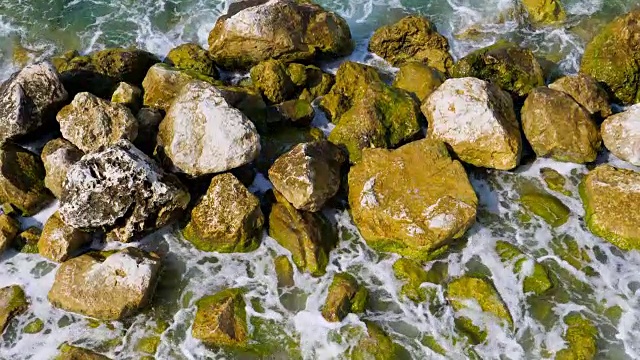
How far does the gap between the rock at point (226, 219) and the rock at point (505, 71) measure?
551 centimetres

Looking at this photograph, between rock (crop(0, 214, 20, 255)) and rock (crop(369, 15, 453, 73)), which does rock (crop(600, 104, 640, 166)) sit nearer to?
rock (crop(369, 15, 453, 73))

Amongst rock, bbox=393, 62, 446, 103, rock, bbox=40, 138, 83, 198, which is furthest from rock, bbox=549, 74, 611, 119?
rock, bbox=40, 138, 83, 198

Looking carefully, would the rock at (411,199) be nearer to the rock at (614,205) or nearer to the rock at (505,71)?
the rock at (614,205)

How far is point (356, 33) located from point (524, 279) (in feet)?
24.8

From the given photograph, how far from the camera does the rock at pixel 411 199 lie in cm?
926

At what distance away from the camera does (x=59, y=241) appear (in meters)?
9.38

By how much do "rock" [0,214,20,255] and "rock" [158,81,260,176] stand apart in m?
2.86

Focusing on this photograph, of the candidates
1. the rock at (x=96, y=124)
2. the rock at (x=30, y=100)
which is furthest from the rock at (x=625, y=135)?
the rock at (x=30, y=100)

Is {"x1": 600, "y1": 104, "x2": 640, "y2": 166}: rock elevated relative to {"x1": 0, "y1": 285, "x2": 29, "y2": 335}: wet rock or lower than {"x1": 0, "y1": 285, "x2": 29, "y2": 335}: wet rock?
elevated

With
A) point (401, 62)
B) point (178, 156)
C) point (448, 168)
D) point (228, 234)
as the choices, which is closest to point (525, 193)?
point (448, 168)

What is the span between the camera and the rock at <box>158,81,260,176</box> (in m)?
9.66

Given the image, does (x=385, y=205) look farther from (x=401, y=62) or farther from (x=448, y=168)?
(x=401, y=62)

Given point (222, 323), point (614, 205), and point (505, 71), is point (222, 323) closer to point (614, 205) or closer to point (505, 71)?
point (614, 205)

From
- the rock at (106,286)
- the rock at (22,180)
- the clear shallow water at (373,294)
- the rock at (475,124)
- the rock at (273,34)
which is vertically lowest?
the clear shallow water at (373,294)
